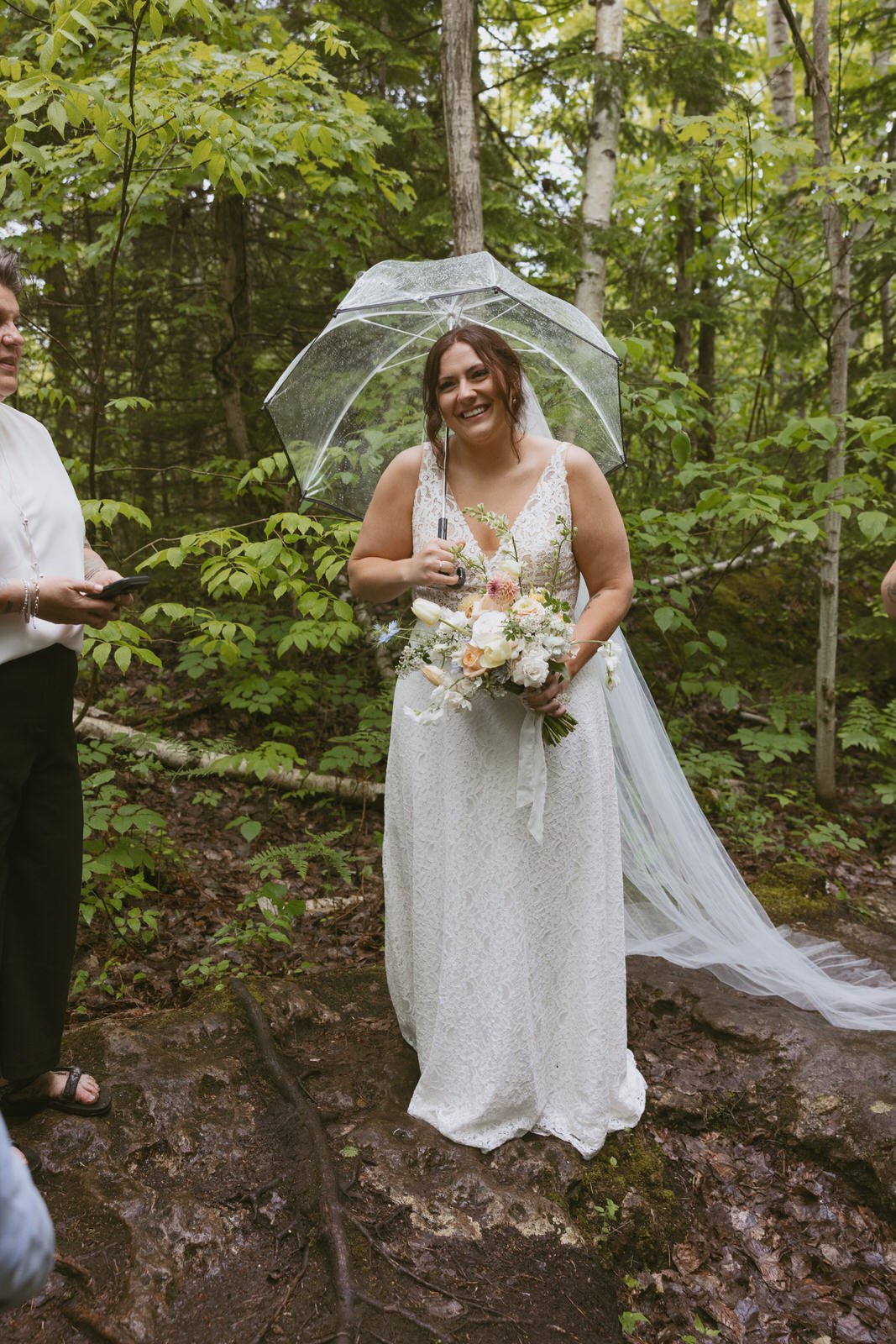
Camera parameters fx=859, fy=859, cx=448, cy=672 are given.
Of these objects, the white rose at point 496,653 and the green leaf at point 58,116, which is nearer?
the white rose at point 496,653

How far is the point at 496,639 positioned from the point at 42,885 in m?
1.52

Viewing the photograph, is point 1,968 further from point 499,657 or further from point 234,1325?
point 499,657

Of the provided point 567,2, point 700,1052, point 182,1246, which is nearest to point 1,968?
point 182,1246

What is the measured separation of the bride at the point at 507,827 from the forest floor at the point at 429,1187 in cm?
22

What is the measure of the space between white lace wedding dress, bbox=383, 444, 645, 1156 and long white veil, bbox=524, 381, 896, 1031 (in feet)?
2.10

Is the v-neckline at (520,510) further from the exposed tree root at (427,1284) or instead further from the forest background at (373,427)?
the exposed tree root at (427,1284)

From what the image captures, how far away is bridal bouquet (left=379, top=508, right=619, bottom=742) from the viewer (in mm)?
2355

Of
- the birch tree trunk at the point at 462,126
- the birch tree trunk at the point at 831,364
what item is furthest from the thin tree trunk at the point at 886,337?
the birch tree trunk at the point at 462,126

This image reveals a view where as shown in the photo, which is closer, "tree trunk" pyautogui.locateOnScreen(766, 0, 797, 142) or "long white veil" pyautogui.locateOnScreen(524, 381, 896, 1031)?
"long white veil" pyautogui.locateOnScreen(524, 381, 896, 1031)

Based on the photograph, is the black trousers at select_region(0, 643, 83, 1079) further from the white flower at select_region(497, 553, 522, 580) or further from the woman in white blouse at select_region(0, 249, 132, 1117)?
the white flower at select_region(497, 553, 522, 580)

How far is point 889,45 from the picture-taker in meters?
6.76

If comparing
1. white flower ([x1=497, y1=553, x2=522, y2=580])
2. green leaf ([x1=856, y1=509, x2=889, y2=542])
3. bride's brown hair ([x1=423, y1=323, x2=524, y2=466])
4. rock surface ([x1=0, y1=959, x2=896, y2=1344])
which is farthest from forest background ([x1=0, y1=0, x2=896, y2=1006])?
white flower ([x1=497, y1=553, x2=522, y2=580])

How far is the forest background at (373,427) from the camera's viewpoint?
3969 mm

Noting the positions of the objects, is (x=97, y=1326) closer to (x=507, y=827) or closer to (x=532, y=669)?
(x=507, y=827)
